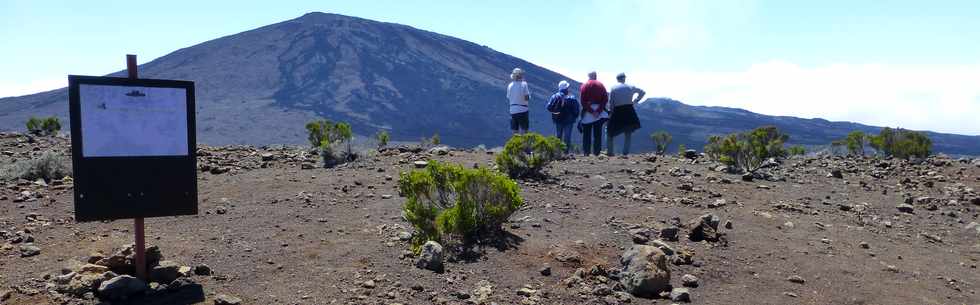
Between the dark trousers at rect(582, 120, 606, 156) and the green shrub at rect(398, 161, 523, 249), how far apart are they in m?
6.02

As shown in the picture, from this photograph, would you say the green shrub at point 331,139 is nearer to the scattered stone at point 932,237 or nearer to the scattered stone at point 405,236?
the scattered stone at point 405,236

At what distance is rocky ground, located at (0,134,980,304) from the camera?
13.8 ft

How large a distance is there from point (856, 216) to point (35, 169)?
8.97 metres

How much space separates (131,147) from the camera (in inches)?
159

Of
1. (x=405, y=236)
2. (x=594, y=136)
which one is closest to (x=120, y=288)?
(x=405, y=236)

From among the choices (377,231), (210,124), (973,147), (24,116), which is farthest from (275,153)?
(973,147)

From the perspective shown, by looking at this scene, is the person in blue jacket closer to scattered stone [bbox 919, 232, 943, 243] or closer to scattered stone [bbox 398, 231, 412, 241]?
scattered stone [bbox 919, 232, 943, 243]

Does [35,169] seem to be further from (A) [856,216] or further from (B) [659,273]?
(A) [856,216]

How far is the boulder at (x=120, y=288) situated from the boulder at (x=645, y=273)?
115 inches

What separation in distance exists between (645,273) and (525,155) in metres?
3.96

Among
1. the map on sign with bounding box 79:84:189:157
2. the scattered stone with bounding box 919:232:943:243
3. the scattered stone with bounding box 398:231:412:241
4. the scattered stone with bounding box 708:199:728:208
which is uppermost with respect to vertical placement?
the map on sign with bounding box 79:84:189:157

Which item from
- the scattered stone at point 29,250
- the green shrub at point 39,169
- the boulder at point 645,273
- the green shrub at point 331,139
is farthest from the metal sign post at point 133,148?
the green shrub at point 331,139

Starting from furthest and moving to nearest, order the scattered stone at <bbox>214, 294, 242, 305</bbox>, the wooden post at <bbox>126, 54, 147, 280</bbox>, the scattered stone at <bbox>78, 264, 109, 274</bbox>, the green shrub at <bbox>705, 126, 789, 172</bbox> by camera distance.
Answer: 1. the green shrub at <bbox>705, 126, 789, 172</bbox>
2. the scattered stone at <bbox>78, 264, 109, 274</bbox>
3. the wooden post at <bbox>126, 54, 147, 280</bbox>
4. the scattered stone at <bbox>214, 294, 242, 305</bbox>

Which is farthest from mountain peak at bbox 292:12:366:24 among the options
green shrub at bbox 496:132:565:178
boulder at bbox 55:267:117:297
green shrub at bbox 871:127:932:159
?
boulder at bbox 55:267:117:297
